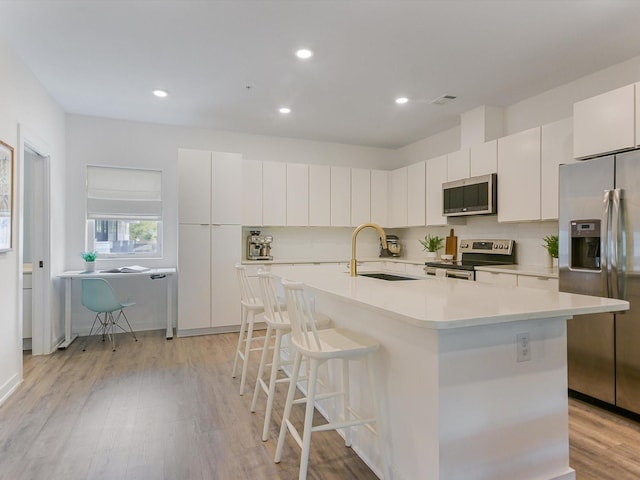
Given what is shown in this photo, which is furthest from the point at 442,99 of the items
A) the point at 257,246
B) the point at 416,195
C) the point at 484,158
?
the point at 257,246

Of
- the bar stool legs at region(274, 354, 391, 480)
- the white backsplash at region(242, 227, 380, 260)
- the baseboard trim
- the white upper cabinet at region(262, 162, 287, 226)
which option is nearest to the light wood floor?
the baseboard trim

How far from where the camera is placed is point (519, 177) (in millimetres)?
3752

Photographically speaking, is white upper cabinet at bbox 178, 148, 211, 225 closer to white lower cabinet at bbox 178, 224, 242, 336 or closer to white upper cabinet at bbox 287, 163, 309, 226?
white lower cabinet at bbox 178, 224, 242, 336

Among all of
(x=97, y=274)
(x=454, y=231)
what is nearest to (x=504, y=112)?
(x=454, y=231)

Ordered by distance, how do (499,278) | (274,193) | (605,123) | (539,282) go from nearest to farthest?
(605,123) < (539,282) < (499,278) < (274,193)

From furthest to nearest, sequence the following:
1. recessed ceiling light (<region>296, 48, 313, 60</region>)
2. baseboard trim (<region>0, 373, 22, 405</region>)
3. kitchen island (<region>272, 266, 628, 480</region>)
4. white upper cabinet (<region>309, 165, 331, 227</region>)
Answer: white upper cabinet (<region>309, 165, 331, 227</region>)
recessed ceiling light (<region>296, 48, 313, 60</region>)
baseboard trim (<region>0, 373, 22, 405</region>)
kitchen island (<region>272, 266, 628, 480</region>)

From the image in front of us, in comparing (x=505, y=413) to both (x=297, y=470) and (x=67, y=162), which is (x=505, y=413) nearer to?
(x=297, y=470)

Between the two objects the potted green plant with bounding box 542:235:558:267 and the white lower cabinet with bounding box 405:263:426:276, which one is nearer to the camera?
the potted green plant with bounding box 542:235:558:267

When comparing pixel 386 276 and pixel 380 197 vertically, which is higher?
pixel 380 197

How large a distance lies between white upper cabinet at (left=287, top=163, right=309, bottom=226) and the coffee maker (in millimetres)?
421

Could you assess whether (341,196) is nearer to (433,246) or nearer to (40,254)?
(433,246)

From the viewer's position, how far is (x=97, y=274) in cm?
429

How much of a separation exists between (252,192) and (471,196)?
9.00ft

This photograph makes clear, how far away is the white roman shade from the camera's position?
4.80 m
